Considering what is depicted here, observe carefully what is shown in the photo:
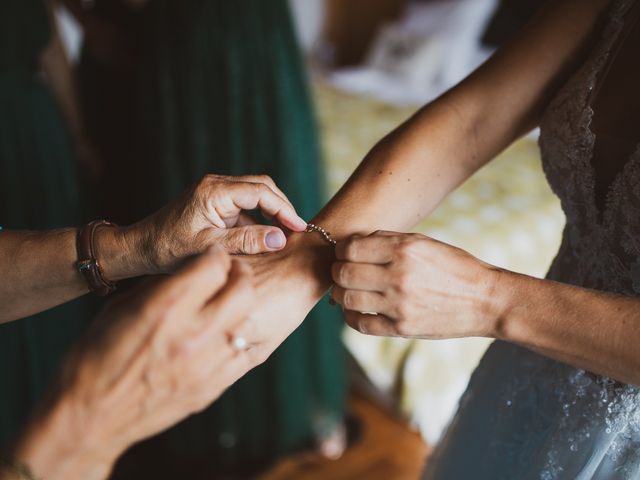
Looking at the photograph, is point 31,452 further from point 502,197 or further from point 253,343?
point 502,197

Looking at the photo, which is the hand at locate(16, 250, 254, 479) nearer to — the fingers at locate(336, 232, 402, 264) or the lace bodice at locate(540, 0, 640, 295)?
the fingers at locate(336, 232, 402, 264)

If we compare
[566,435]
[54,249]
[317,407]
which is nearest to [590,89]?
[566,435]

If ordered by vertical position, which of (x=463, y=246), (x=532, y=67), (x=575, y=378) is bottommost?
(x=463, y=246)

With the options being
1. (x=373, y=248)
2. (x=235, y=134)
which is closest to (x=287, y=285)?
(x=373, y=248)

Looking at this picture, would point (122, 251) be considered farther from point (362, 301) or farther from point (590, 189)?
point (590, 189)

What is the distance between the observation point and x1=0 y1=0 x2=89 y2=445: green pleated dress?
159 cm

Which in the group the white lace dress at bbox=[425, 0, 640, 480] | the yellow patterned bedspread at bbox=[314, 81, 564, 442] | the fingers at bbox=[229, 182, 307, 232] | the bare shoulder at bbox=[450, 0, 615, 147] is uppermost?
the bare shoulder at bbox=[450, 0, 615, 147]

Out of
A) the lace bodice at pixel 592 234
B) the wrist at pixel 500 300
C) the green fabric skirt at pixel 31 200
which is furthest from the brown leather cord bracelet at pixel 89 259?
the green fabric skirt at pixel 31 200

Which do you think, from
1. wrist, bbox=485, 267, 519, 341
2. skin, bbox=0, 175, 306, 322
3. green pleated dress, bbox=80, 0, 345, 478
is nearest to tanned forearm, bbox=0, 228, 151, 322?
skin, bbox=0, 175, 306, 322

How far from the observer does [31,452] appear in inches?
20.1

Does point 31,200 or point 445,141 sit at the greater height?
point 445,141

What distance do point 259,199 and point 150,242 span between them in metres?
0.17

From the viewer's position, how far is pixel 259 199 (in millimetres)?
816

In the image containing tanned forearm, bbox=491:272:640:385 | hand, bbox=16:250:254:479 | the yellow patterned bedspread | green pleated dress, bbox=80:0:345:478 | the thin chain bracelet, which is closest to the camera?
hand, bbox=16:250:254:479
